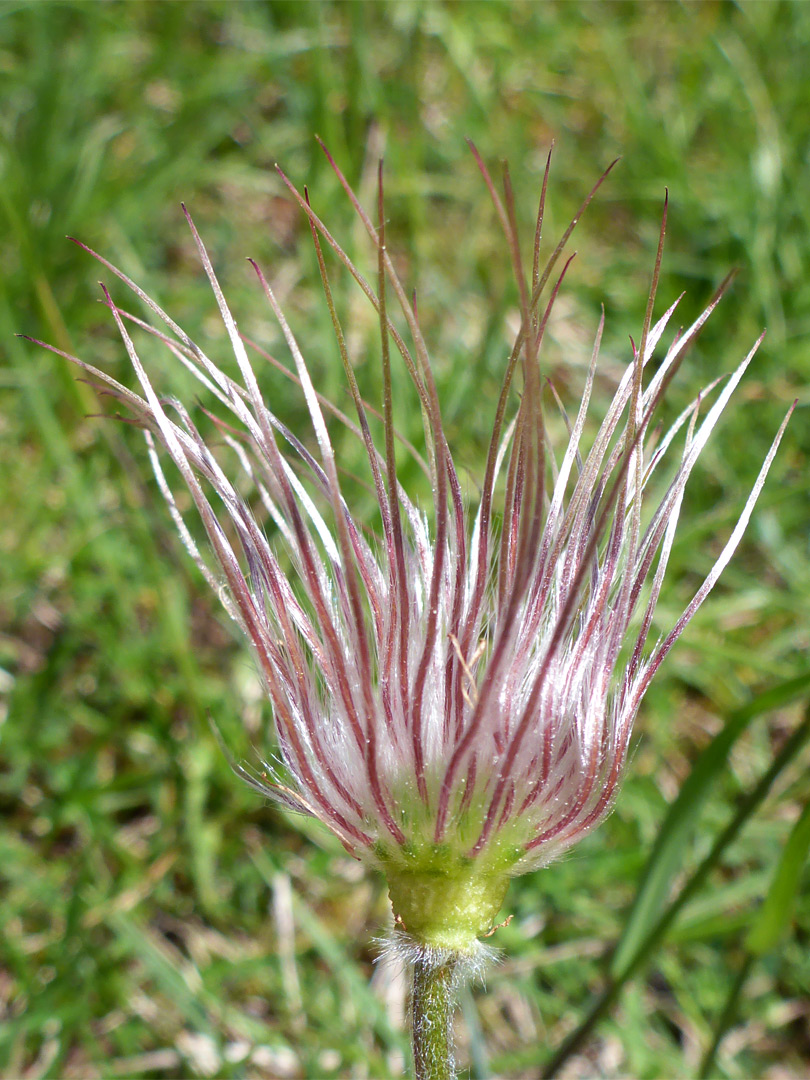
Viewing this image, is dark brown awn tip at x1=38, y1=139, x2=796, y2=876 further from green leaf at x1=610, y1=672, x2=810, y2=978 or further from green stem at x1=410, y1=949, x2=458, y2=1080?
green leaf at x1=610, y1=672, x2=810, y2=978

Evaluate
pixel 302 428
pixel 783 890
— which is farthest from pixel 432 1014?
pixel 302 428

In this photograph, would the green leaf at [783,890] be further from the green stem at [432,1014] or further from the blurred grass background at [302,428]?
the green stem at [432,1014]

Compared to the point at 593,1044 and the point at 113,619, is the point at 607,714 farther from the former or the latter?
the point at 113,619

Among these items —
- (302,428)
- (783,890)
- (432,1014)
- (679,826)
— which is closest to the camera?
(432,1014)

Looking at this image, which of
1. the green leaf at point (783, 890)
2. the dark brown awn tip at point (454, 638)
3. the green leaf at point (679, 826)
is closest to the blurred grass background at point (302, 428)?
the green leaf at point (679, 826)

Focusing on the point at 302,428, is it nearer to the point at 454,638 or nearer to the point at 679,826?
the point at 679,826

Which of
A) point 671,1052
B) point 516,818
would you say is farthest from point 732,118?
point 516,818
